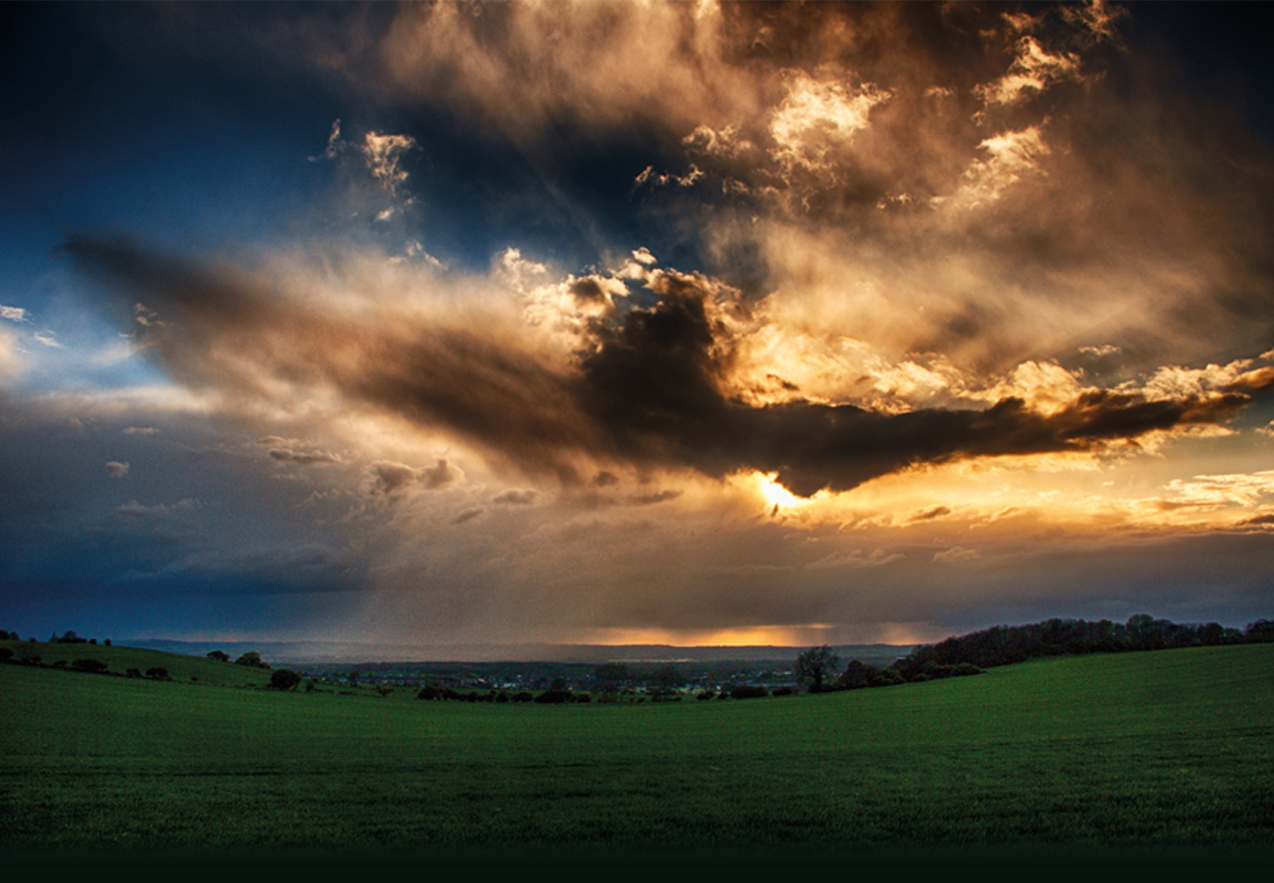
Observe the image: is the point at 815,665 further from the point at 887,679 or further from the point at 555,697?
the point at 555,697

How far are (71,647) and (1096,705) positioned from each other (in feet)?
537

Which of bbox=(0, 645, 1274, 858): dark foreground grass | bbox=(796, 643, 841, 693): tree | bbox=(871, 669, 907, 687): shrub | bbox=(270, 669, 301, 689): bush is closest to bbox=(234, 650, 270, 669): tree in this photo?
bbox=(270, 669, 301, 689): bush

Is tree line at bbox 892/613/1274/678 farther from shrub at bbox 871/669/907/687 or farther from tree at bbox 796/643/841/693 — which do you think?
tree at bbox 796/643/841/693

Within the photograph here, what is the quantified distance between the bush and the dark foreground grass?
64.8m

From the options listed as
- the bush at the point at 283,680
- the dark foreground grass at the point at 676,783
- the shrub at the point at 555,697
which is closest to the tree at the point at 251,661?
the bush at the point at 283,680

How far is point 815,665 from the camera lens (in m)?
125

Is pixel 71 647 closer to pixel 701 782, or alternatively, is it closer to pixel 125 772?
pixel 125 772

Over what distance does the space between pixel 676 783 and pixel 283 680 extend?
117m

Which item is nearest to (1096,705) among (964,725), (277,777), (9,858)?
(964,725)

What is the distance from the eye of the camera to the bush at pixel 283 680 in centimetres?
11119

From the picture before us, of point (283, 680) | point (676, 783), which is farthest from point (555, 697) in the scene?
point (676, 783)

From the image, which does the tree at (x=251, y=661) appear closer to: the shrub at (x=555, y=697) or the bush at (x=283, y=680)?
the bush at (x=283, y=680)

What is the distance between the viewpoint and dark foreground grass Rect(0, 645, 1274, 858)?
1533 centimetres

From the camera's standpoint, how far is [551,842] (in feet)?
50.0
